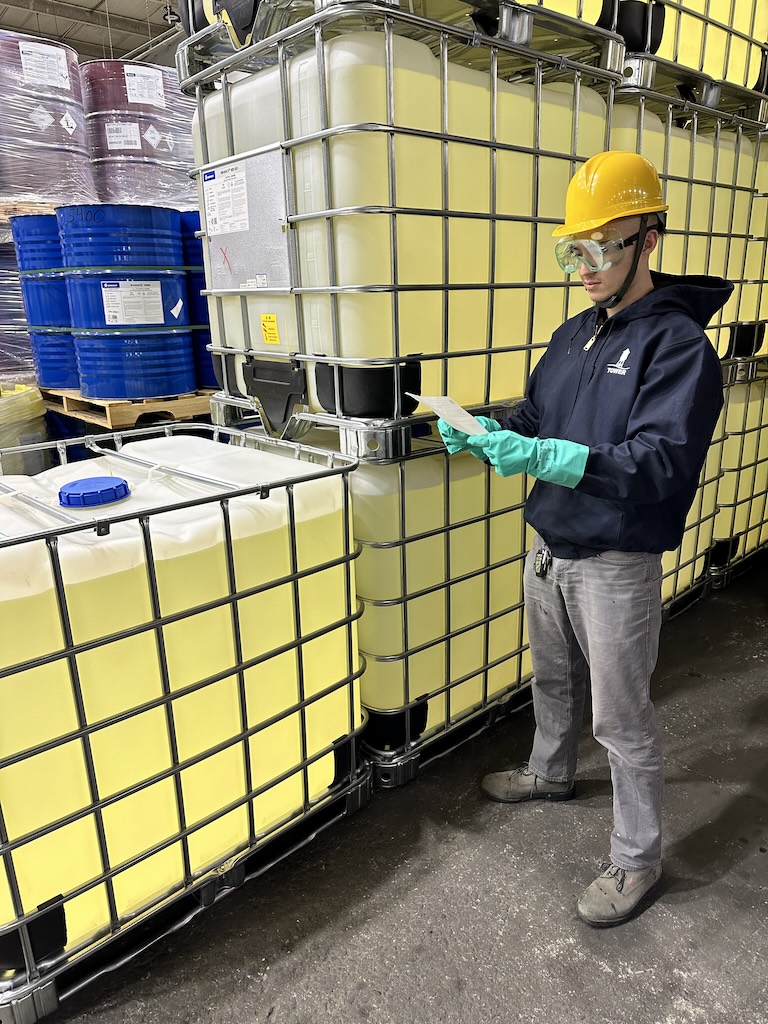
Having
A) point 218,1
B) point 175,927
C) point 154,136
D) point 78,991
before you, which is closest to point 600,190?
point 218,1

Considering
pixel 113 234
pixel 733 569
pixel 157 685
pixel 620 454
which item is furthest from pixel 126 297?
pixel 733 569

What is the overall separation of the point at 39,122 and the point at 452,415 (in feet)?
10.2

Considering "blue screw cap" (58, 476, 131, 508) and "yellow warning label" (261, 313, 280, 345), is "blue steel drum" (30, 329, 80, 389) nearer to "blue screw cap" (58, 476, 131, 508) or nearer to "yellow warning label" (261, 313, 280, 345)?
"yellow warning label" (261, 313, 280, 345)

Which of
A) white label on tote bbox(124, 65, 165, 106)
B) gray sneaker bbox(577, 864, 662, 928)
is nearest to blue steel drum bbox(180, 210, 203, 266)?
white label on tote bbox(124, 65, 165, 106)

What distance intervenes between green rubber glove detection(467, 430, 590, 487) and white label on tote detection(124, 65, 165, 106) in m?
3.17

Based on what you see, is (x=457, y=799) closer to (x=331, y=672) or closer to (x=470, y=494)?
(x=331, y=672)

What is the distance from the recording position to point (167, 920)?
155cm

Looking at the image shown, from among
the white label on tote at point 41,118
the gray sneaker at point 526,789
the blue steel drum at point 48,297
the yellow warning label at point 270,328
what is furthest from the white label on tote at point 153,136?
the gray sneaker at point 526,789

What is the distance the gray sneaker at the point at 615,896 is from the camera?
5.37 ft

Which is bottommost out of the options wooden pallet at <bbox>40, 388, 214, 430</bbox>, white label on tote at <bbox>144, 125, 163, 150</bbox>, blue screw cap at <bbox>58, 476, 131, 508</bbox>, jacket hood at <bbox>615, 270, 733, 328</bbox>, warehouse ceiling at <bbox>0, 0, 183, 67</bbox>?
wooden pallet at <bbox>40, 388, 214, 430</bbox>

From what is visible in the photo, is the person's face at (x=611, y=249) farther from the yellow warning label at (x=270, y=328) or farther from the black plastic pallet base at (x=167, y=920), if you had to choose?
the black plastic pallet base at (x=167, y=920)

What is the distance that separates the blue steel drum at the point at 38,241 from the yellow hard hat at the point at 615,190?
2585 mm

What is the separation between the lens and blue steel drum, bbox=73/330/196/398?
9.55 feet

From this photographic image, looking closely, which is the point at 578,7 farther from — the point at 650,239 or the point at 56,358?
the point at 56,358
